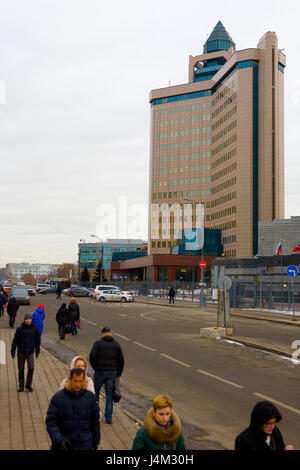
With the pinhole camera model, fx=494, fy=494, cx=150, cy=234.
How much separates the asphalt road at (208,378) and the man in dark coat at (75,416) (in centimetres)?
270

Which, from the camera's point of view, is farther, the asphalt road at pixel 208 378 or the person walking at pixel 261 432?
the asphalt road at pixel 208 378

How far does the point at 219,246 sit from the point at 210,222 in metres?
12.7

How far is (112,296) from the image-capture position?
52.0 meters

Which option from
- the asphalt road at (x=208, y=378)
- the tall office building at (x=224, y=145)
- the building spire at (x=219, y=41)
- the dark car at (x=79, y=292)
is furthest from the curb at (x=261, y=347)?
the building spire at (x=219, y=41)

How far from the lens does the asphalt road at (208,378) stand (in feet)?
27.6

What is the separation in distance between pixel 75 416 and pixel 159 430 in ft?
3.69

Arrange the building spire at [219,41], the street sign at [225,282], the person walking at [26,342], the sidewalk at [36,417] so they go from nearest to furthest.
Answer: the sidewalk at [36,417] < the person walking at [26,342] < the street sign at [225,282] < the building spire at [219,41]

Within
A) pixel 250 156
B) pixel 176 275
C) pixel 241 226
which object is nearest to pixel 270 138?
pixel 250 156

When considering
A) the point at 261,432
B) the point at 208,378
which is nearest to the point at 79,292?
the point at 208,378

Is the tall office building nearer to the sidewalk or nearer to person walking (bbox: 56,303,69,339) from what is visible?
person walking (bbox: 56,303,69,339)

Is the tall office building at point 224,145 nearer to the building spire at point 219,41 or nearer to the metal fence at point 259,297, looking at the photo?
the building spire at point 219,41

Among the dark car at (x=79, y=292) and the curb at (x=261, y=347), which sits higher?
the curb at (x=261, y=347)

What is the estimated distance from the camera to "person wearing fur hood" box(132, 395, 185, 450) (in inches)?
167

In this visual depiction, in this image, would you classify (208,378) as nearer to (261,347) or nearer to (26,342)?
(26,342)
